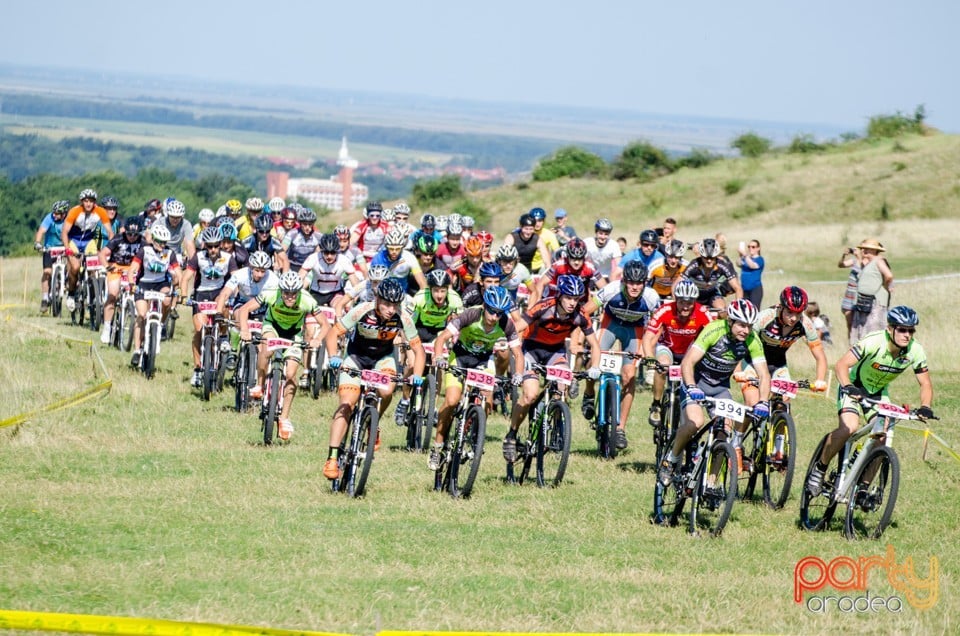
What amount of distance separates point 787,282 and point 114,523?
28.7 m

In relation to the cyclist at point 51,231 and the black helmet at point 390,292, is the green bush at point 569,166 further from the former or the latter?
the black helmet at point 390,292

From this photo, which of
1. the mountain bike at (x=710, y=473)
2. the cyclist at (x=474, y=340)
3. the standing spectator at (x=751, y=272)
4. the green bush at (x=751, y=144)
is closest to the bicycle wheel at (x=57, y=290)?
the standing spectator at (x=751, y=272)

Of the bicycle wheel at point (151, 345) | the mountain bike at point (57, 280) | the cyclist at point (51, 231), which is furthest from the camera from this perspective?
the mountain bike at point (57, 280)

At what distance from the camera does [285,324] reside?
51.4 ft

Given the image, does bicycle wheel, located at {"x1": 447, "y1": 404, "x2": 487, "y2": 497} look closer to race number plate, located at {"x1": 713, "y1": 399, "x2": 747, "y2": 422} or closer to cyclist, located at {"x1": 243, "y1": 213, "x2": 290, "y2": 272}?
race number plate, located at {"x1": 713, "y1": 399, "x2": 747, "y2": 422}

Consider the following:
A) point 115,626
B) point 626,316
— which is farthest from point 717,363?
point 115,626

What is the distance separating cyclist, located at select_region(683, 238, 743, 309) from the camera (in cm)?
1745

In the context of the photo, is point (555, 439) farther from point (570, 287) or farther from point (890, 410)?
point (890, 410)

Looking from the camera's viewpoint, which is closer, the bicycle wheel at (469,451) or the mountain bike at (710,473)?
the mountain bike at (710,473)

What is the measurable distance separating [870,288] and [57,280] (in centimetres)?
1492

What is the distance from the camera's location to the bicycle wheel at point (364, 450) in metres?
12.3

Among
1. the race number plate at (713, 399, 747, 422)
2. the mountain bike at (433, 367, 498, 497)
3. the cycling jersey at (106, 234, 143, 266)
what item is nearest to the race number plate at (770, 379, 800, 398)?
the race number plate at (713, 399, 747, 422)

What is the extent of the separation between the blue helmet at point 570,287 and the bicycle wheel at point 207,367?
19.8 ft

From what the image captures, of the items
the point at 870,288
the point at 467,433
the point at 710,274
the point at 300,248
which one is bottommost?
the point at 467,433
